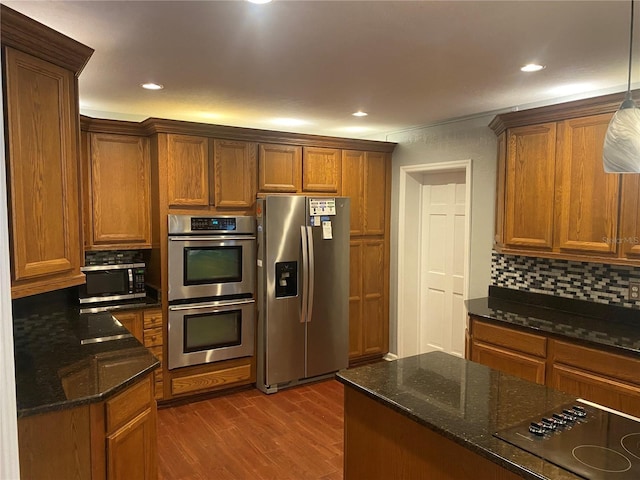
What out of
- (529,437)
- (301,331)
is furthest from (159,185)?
(529,437)

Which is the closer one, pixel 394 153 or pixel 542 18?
pixel 542 18

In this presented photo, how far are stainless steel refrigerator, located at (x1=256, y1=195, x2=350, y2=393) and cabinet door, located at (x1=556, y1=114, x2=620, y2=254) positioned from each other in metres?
1.95

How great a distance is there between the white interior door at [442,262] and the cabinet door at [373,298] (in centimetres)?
40

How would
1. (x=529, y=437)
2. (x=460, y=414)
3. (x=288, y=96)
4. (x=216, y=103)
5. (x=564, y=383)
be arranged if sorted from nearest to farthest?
(x=529, y=437), (x=460, y=414), (x=564, y=383), (x=288, y=96), (x=216, y=103)

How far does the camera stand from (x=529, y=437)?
1.45m

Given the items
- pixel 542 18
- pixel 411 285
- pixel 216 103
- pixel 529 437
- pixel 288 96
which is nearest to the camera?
pixel 529 437

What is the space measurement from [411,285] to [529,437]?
11.6ft

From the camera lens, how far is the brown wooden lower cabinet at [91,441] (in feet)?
5.72

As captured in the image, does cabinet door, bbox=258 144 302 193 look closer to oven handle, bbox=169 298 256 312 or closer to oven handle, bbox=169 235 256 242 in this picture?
oven handle, bbox=169 235 256 242

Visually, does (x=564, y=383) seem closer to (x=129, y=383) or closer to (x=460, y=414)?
(x=460, y=414)

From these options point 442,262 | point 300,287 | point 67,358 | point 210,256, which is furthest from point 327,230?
point 67,358

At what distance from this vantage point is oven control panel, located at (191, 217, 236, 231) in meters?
3.86

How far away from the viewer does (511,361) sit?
3.24 m

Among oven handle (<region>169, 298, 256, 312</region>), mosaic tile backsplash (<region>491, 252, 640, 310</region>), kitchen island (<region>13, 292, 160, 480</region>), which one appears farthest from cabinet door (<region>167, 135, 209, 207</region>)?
mosaic tile backsplash (<region>491, 252, 640, 310</region>)
